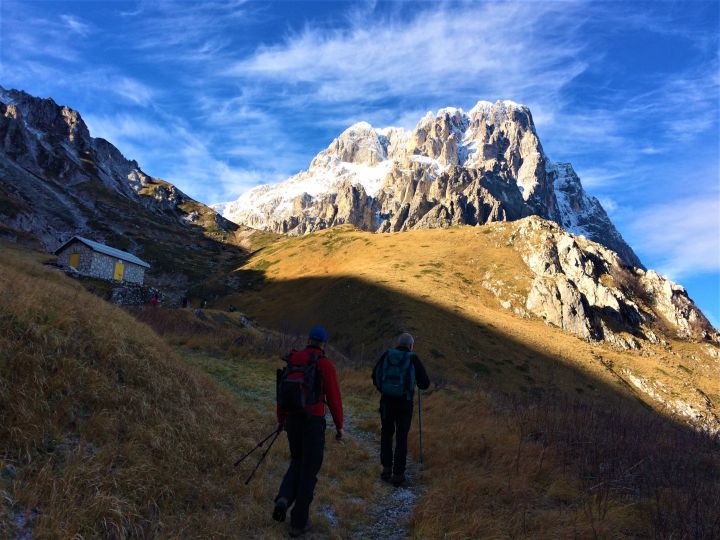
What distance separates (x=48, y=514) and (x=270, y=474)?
13.1 feet

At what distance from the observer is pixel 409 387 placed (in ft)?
28.8

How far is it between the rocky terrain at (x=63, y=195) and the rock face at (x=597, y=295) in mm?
80121

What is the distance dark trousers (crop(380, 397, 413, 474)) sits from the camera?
8914 mm

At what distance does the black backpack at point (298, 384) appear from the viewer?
249 inches

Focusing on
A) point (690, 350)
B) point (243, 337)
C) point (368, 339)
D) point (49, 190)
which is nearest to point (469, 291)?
point (368, 339)

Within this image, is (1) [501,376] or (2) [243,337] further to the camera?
(1) [501,376]

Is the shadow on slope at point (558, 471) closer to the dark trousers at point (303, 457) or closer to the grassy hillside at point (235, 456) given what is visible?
the grassy hillside at point (235, 456)

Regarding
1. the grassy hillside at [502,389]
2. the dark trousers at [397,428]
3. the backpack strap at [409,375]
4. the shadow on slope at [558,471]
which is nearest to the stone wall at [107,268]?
the grassy hillside at [502,389]

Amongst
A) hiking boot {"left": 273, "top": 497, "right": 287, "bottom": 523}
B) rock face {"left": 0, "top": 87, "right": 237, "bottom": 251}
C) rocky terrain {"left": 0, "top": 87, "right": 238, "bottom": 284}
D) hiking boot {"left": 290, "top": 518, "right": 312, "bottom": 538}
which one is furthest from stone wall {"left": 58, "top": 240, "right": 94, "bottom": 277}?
hiking boot {"left": 290, "top": 518, "right": 312, "bottom": 538}

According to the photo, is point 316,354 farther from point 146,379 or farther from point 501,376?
point 501,376

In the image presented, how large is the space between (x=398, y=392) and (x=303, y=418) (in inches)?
108

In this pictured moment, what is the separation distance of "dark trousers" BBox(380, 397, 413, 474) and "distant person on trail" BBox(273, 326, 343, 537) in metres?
2.50

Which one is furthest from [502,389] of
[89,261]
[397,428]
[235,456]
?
[89,261]

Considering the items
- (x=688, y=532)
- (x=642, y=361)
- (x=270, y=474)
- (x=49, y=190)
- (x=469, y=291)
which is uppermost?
(x=49, y=190)
